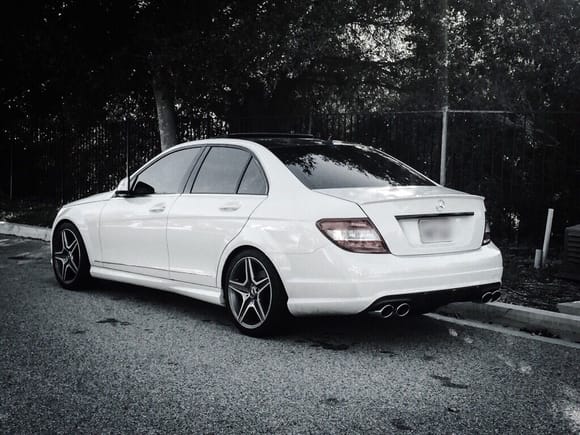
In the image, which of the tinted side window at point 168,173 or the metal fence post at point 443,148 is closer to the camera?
the tinted side window at point 168,173

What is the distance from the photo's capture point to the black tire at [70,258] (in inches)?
286

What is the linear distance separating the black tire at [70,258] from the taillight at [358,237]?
131 inches

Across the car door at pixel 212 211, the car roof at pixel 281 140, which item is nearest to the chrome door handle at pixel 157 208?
the car door at pixel 212 211

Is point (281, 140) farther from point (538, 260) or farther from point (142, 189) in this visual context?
point (538, 260)

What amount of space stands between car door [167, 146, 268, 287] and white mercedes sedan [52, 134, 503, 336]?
1 cm

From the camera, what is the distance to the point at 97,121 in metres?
16.9

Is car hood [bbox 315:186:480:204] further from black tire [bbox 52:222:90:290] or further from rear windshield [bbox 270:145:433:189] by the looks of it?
black tire [bbox 52:222:90:290]

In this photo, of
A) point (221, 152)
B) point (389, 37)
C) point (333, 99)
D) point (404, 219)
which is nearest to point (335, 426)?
point (404, 219)

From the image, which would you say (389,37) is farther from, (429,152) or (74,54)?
(74,54)

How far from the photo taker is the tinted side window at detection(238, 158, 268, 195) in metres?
5.57

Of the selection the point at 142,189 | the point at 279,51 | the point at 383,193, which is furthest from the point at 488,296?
the point at 279,51

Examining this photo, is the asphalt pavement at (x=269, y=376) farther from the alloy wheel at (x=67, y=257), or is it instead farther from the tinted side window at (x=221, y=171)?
the tinted side window at (x=221, y=171)

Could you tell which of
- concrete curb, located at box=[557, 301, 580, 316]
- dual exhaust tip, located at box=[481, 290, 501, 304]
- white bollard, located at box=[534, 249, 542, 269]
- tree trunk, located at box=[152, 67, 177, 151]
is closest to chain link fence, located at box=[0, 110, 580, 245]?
tree trunk, located at box=[152, 67, 177, 151]

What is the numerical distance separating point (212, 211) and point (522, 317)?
8.69 ft
